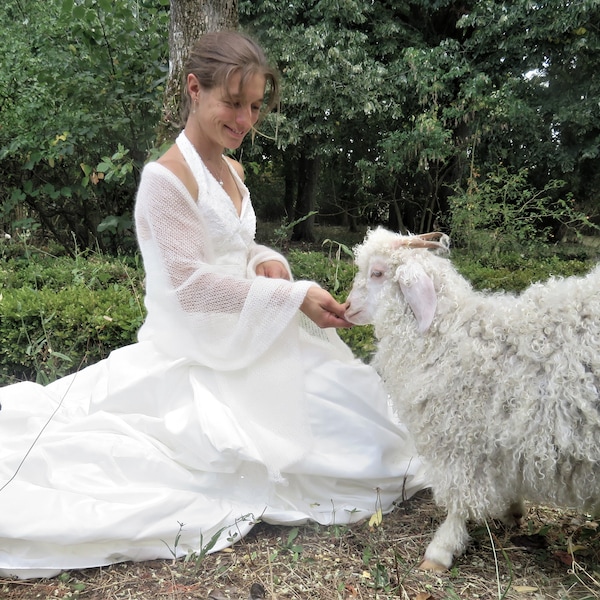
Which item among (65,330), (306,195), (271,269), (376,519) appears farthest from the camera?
(306,195)

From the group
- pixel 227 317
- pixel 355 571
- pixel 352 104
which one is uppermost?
pixel 352 104

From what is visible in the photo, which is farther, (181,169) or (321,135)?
(321,135)

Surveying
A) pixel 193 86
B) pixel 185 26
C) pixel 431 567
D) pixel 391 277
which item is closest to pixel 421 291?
pixel 391 277

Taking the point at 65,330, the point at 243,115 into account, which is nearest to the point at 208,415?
the point at 243,115

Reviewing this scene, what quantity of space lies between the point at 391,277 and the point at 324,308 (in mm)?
333

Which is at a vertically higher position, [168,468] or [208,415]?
[208,415]

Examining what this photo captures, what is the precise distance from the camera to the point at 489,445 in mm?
2107

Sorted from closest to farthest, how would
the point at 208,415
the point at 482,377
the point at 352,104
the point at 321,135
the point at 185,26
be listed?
the point at 482,377 < the point at 208,415 < the point at 185,26 < the point at 352,104 < the point at 321,135

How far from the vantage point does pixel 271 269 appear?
2828mm

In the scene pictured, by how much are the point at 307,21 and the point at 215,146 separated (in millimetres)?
7965

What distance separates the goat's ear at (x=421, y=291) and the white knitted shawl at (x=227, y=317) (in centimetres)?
48

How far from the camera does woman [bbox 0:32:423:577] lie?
2.28 meters

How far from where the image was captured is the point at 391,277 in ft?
7.43

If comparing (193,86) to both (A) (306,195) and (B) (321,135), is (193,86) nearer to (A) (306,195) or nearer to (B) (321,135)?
(B) (321,135)
